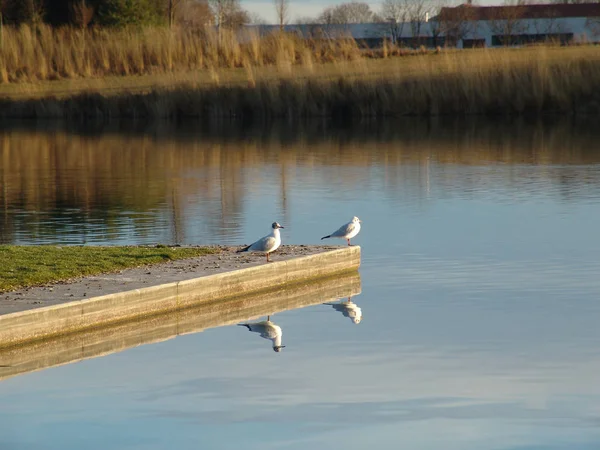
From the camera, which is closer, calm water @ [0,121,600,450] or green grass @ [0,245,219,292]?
calm water @ [0,121,600,450]

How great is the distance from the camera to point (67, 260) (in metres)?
13.2

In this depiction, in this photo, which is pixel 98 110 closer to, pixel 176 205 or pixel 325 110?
pixel 325 110

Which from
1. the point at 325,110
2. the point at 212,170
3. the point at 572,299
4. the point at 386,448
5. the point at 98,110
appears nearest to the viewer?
the point at 386,448

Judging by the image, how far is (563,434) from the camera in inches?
340

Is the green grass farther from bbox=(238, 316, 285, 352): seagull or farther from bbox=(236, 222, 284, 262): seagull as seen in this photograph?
bbox=(238, 316, 285, 352): seagull

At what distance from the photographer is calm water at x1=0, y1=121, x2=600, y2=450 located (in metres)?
8.90

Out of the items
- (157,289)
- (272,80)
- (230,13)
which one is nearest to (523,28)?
(230,13)

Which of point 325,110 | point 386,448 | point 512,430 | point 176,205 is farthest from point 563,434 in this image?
point 325,110

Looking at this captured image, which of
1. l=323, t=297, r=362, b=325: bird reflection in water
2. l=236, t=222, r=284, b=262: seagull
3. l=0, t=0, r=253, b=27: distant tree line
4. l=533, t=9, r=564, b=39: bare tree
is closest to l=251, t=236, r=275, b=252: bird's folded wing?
l=236, t=222, r=284, b=262: seagull

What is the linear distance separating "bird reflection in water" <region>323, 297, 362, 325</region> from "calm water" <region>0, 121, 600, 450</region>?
0.33ft

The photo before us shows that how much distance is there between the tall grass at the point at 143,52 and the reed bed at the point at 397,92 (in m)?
3.32

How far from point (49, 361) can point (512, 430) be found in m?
3.89

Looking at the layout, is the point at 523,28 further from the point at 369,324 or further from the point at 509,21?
the point at 369,324

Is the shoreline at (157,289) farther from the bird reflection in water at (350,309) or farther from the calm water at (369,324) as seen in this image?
the bird reflection in water at (350,309)
